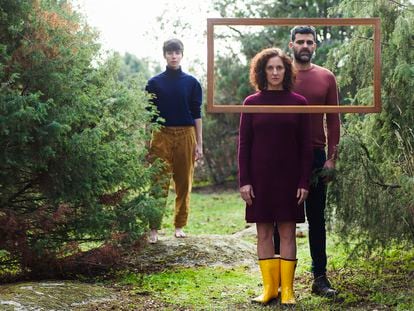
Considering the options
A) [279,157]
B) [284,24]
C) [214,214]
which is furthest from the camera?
[214,214]

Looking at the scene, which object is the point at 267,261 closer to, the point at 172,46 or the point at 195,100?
the point at 195,100

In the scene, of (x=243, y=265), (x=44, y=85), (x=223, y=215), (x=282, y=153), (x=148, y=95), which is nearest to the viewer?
(x=282, y=153)

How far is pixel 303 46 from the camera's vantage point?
17.8ft

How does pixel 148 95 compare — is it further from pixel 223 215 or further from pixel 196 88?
pixel 223 215

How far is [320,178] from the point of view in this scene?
5.40 metres

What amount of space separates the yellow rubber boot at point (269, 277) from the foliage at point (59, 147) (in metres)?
1.38

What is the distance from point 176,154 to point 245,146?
192 centimetres

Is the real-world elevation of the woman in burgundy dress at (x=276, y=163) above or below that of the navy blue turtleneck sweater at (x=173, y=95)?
below

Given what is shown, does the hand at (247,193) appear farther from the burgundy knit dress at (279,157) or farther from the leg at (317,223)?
the leg at (317,223)

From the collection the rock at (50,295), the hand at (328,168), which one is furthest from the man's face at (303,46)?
the rock at (50,295)

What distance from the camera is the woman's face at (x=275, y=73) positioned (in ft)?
17.0

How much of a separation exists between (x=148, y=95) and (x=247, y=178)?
5.46 ft

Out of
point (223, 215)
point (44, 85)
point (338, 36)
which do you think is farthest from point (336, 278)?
point (338, 36)

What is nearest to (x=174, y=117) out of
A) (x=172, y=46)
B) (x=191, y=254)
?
(x=172, y=46)
